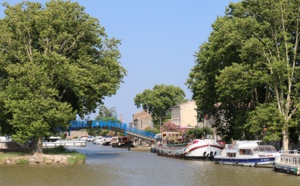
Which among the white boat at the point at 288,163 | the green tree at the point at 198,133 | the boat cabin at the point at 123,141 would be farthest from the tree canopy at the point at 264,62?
the boat cabin at the point at 123,141

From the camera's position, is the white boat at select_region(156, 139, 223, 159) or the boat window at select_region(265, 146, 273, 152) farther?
the white boat at select_region(156, 139, 223, 159)

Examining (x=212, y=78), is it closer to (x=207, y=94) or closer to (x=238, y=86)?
(x=207, y=94)

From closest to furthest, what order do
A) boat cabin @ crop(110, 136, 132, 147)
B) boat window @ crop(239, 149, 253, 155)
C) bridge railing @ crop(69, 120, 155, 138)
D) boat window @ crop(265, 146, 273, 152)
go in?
boat window @ crop(265, 146, 273, 152)
boat window @ crop(239, 149, 253, 155)
bridge railing @ crop(69, 120, 155, 138)
boat cabin @ crop(110, 136, 132, 147)

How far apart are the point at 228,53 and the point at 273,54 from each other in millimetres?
6751

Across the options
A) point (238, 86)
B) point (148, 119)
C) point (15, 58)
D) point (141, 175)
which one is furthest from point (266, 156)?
point (148, 119)

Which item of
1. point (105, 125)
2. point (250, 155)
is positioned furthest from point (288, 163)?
point (105, 125)

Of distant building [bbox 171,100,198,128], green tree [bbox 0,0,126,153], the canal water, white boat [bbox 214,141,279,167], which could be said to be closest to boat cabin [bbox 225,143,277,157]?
white boat [bbox 214,141,279,167]

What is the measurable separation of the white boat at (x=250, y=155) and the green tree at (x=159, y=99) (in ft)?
349

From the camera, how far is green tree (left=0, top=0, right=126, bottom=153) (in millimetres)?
52938

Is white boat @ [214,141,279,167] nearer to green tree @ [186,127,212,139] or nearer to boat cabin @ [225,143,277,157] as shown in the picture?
boat cabin @ [225,143,277,157]

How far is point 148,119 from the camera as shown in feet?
642

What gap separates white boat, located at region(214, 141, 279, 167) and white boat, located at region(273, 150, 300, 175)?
2.12 m

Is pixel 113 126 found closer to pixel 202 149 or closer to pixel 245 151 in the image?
pixel 202 149

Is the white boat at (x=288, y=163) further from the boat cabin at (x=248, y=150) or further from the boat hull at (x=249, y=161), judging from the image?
the boat cabin at (x=248, y=150)
